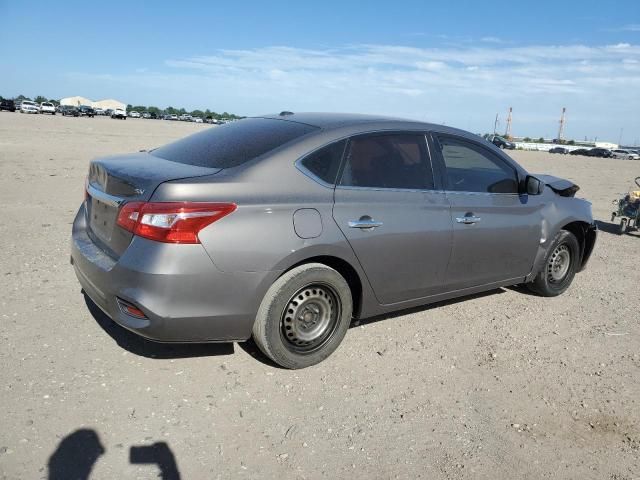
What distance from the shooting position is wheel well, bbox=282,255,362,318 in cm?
355

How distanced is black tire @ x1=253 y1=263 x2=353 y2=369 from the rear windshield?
2.82 ft

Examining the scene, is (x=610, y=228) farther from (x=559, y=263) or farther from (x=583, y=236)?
(x=559, y=263)

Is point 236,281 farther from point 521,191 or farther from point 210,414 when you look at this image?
point 521,191

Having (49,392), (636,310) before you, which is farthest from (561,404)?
(49,392)

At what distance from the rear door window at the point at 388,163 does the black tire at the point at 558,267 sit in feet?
6.19

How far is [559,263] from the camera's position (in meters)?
5.45

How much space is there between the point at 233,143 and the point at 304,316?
1333 mm

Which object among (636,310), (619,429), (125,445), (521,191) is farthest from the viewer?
(636,310)

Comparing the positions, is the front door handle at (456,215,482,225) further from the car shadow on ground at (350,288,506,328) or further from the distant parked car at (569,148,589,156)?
the distant parked car at (569,148,589,156)

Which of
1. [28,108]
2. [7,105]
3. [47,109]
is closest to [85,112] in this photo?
[47,109]

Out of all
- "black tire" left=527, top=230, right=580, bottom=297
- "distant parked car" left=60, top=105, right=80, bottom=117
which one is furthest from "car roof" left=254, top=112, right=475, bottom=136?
"distant parked car" left=60, top=105, right=80, bottom=117

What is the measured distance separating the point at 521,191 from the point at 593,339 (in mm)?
1419

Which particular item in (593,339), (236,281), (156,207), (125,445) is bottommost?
(125,445)

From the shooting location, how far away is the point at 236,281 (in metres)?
3.15
